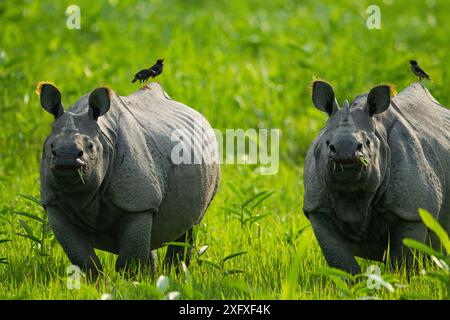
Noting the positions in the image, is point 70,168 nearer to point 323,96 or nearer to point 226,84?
point 323,96

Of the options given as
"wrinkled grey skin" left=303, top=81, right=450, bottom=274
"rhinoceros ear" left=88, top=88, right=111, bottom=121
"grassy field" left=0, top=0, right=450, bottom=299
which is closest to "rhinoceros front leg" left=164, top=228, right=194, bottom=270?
"grassy field" left=0, top=0, right=450, bottom=299

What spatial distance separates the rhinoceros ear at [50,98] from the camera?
6.53 m

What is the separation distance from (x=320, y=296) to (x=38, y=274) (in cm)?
202

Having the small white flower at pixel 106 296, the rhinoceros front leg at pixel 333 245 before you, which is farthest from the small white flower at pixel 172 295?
the rhinoceros front leg at pixel 333 245

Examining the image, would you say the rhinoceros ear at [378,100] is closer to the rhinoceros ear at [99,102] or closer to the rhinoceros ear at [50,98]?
the rhinoceros ear at [99,102]

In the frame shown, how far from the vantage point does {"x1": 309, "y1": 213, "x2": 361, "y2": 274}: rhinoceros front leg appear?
6.41m

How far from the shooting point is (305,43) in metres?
13.6

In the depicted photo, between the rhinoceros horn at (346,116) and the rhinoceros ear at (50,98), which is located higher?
the rhinoceros ear at (50,98)

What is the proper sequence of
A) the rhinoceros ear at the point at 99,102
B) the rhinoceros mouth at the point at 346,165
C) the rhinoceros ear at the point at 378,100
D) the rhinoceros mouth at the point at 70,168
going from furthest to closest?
the rhinoceros ear at the point at 99,102, the rhinoceros ear at the point at 378,100, the rhinoceros mouth at the point at 70,168, the rhinoceros mouth at the point at 346,165

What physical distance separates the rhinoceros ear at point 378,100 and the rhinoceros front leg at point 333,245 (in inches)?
27.8

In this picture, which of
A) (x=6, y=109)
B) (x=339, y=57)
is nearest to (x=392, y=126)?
(x=6, y=109)

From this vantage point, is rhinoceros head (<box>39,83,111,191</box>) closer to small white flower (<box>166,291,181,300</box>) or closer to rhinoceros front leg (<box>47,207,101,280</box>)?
rhinoceros front leg (<box>47,207,101,280</box>)

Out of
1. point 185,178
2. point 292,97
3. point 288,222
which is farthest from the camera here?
point 292,97
